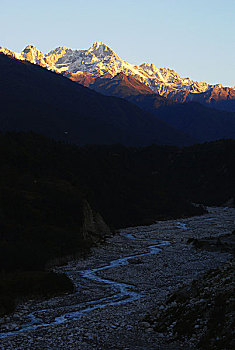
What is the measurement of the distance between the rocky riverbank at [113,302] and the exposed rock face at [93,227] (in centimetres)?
395

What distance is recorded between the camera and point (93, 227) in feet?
306

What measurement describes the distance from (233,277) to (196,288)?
3132 mm

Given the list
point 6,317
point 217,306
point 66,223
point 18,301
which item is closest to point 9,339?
point 6,317

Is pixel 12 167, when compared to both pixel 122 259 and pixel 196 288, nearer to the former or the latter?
pixel 122 259

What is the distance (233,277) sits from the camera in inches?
1449

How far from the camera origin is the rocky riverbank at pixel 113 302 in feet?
99.8

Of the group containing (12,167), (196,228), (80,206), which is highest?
(12,167)

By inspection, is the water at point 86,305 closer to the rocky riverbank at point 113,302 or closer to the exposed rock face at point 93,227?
the rocky riverbank at point 113,302

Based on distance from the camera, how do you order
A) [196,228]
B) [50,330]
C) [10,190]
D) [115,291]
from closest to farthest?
[50,330] < [115,291] < [10,190] < [196,228]

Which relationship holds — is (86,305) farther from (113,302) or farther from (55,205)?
(55,205)

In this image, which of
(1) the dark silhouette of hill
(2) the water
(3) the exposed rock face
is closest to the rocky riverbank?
(2) the water

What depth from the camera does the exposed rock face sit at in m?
86.7

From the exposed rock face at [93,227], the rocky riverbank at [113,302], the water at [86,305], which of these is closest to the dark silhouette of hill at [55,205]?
the exposed rock face at [93,227]

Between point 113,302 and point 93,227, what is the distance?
50.9 meters
